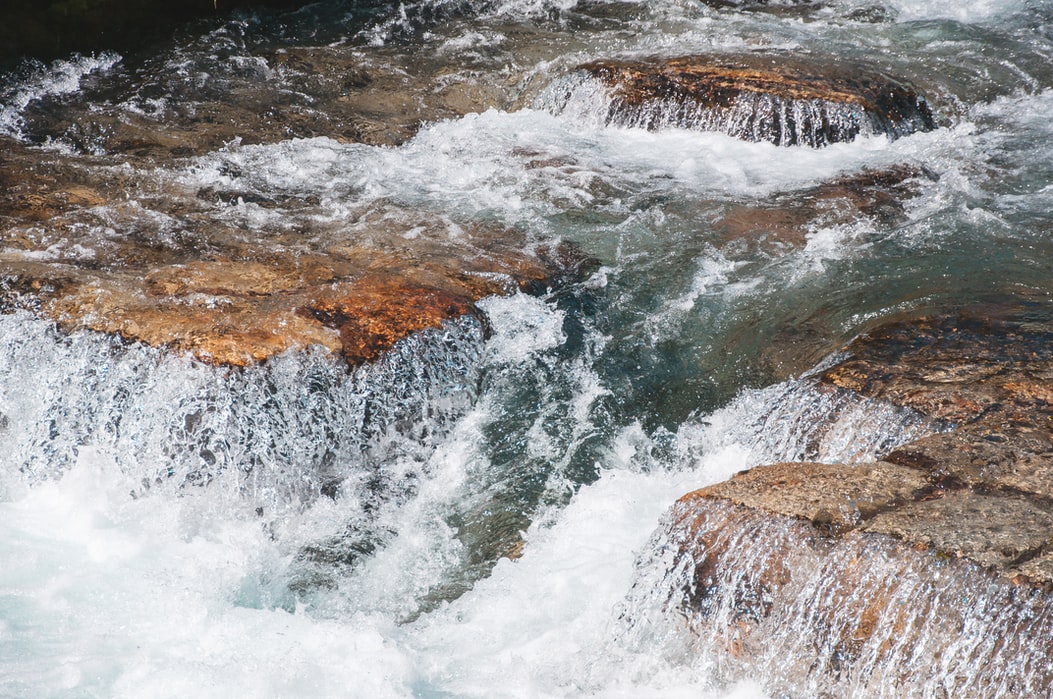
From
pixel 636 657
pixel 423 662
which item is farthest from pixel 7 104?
pixel 636 657

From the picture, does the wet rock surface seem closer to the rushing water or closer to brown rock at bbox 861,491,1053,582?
the rushing water

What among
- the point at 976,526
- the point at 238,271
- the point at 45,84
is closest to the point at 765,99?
the point at 238,271

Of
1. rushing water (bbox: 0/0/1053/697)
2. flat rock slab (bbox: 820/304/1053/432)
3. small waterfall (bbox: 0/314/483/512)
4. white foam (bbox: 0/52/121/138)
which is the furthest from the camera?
white foam (bbox: 0/52/121/138)

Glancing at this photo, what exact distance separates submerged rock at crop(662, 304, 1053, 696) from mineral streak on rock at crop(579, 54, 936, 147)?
12.8ft

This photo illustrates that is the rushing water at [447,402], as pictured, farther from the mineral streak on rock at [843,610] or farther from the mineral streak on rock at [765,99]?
the mineral streak on rock at [765,99]

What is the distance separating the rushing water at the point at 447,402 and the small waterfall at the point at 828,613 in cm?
5

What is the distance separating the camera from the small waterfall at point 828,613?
2927 mm

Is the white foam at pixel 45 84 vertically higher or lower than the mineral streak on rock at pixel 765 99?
lower

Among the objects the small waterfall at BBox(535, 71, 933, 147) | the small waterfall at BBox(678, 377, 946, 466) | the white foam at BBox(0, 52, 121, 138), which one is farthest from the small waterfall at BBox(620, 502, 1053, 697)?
the white foam at BBox(0, 52, 121, 138)

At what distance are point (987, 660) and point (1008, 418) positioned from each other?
1.31 metres

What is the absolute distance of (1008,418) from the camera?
3.90m

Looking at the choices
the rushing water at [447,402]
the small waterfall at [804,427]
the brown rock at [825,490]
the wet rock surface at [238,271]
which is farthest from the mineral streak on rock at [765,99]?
the brown rock at [825,490]

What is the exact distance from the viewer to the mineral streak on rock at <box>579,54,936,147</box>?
7.51 meters

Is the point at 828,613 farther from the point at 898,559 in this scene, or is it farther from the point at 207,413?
the point at 207,413
